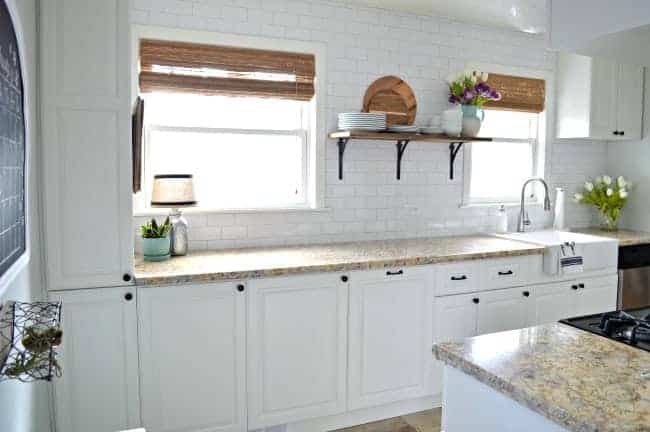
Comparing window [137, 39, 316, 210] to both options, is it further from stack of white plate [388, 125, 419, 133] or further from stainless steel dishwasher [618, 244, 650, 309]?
stainless steel dishwasher [618, 244, 650, 309]

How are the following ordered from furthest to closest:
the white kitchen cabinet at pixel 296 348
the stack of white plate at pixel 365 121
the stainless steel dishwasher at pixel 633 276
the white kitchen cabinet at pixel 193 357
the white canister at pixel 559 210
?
1. the white canister at pixel 559 210
2. the stainless steel dishwasher at pixel 633 276
3. the stack of white plate at pixel 365 121
4. the white kitchen cabinet at pixel 296 348
5. the white kitchen cabinet at pixel 193 357

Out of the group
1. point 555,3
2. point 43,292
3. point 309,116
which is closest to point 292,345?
point 43,292

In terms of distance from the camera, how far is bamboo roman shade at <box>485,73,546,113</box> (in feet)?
14.0

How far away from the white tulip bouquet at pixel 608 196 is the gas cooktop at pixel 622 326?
2941 mm

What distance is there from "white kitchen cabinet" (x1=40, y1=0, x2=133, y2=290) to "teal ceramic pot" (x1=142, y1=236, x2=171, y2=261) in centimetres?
41

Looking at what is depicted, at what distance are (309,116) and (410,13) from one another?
106cm

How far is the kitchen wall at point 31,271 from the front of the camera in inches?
67.8

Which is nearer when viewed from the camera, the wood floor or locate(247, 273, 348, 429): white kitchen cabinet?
locate(247, 273, 348, 429): white kitchen cabinet

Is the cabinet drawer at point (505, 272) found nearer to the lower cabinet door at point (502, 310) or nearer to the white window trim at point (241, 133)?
the lower cabinet door at point (502, 310)

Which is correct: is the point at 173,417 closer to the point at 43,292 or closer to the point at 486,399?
the point at 43,292

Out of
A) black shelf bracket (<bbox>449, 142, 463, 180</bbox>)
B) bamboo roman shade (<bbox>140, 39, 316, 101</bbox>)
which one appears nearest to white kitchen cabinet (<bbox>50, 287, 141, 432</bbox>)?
bamboo roman shade (<bbox>140, 39, 316, 101</bbox>)

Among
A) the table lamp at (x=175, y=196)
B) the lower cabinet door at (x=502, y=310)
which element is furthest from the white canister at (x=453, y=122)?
the table lamp at (x=175, y=196)

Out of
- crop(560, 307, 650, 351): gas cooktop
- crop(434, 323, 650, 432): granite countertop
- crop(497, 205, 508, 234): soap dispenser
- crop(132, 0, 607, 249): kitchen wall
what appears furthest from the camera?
crop(497, 205, 508, 234): soap dispenser

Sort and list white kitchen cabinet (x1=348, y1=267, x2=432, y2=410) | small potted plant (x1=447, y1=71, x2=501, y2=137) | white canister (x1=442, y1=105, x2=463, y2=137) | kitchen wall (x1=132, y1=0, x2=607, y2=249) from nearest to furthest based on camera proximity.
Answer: white kitchen cabinet (x1=348, y1=267, x2=432, y2=410) → kitchen wall (x1=132, y1=0, x2=607, y2=249) → white canister (x1=442, y1=105, x2=463, y2=137) → small potted plant (x1=447, y1=71, x2=501, y2=137)
